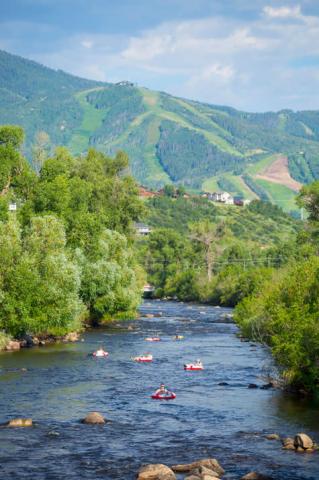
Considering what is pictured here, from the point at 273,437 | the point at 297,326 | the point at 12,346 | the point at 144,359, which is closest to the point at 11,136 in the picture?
the point at 12,346

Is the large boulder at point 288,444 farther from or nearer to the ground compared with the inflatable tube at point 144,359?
farther from the ground

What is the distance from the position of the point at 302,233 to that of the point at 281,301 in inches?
3242

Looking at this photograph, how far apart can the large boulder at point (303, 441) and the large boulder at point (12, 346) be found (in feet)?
137

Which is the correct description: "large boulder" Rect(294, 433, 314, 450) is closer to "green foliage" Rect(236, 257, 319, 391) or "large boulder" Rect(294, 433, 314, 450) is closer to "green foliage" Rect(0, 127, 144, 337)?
"green foliage" Rect(236, 257, 319, 391)

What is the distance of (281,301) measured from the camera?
62.8 meters

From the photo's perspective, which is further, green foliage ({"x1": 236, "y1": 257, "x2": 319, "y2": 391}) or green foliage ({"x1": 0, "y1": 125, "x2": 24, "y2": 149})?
green foliage ({"x1": 0, "y1": 125, "x2": 24, "y2": 149})

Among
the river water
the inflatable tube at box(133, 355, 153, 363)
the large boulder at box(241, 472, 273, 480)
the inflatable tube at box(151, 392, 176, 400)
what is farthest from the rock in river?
the inflatable tube at box(133, 355, 153, 363)

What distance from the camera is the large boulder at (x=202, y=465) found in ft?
125

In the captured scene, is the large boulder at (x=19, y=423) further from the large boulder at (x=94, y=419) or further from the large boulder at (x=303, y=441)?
the large boulder at (x=303, y=441)

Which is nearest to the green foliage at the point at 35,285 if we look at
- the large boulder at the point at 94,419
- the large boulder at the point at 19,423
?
the large boulder at the point at 94,419

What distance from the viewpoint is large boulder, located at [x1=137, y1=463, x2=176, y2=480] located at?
119 ft

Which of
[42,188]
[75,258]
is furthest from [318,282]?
[42,188]

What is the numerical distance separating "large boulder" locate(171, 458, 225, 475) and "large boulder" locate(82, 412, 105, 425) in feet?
34.9

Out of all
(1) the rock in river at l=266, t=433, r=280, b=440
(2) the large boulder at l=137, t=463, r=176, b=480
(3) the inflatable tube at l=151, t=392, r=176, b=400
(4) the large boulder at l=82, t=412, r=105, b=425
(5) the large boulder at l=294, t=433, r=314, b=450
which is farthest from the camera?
(3) the inflatable tube at l=151, t=392, r=176, b=400
